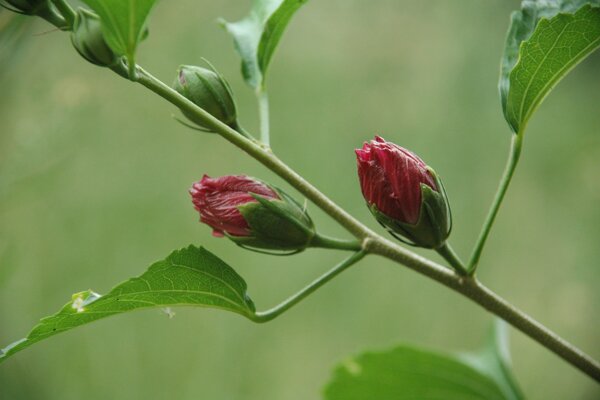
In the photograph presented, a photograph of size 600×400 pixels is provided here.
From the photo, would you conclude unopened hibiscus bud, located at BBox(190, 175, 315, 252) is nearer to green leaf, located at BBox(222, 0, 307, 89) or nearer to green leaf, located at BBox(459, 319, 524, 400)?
green leaf, located at BBox(222, 0, 307, 89)

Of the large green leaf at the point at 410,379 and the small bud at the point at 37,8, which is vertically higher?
the small bud at the point at 37,8

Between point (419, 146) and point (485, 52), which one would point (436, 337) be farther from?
point (485, 52)

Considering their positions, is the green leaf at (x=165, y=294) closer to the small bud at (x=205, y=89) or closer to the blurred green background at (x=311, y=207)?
the small bud at (x=205, y=89)

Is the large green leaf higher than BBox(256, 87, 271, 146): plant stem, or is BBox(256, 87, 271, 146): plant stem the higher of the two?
BBox(256, 87, 271, 146): plant stem

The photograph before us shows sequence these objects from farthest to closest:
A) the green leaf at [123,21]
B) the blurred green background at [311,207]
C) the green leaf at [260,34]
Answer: the blurred green background at [311,207] < the green leaf at [260,34] < the green leaf at [123,21]

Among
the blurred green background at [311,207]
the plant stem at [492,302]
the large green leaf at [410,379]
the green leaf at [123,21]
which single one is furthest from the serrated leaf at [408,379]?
the blurred green background at [311,207]

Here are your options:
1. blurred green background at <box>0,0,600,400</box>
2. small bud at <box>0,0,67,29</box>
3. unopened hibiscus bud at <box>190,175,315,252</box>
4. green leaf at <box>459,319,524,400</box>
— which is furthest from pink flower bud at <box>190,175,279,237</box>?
blurred green background at <box>0,0,600,400</box>
